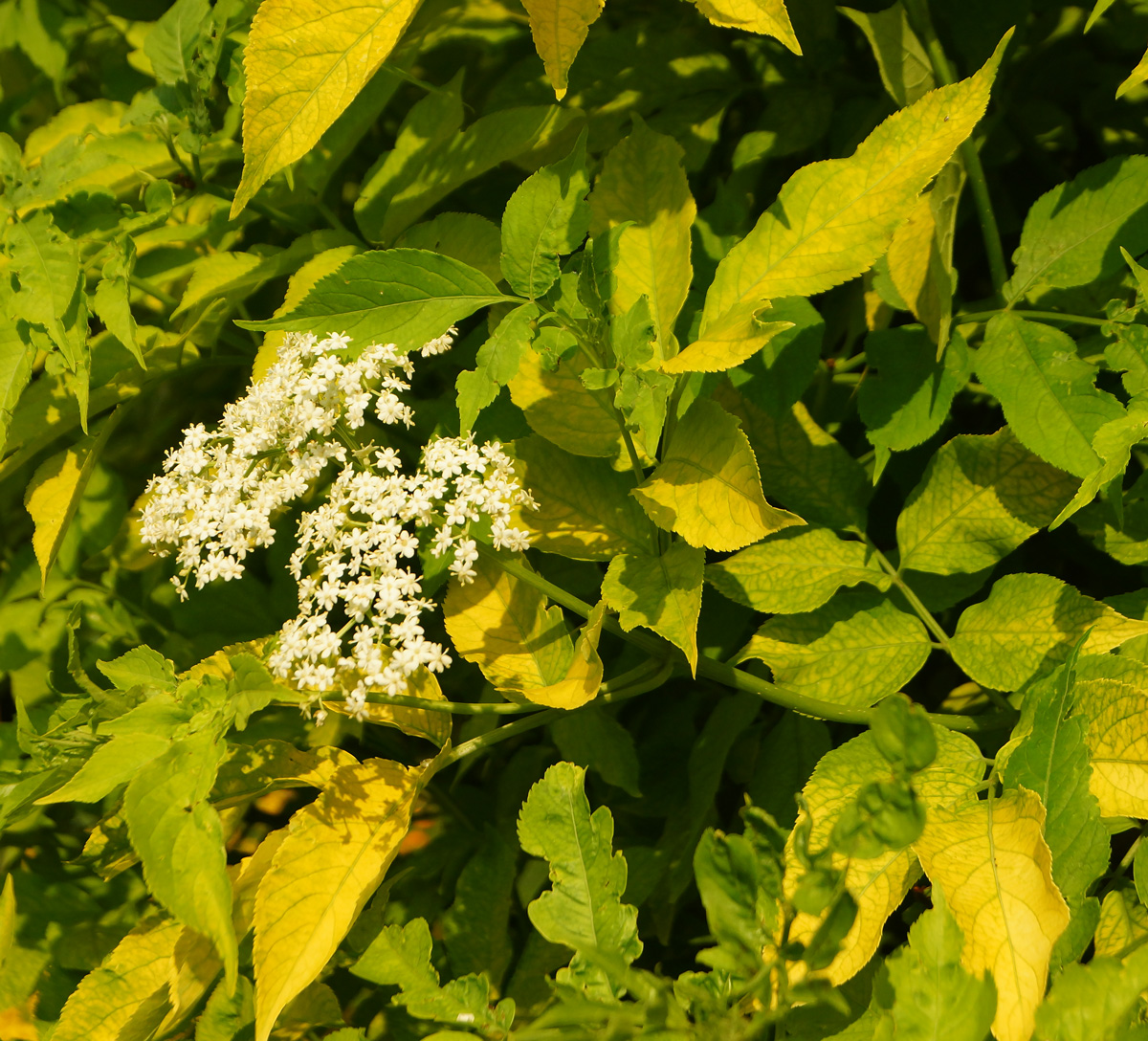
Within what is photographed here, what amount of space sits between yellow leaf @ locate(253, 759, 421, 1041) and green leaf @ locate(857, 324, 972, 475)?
0.84 m

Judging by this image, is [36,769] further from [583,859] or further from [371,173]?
[371,173]

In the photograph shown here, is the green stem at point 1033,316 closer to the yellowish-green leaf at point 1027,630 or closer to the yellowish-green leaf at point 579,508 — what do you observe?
the yellowish-green leaf at point 1027,630

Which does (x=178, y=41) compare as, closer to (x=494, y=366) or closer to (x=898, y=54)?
(x=494, y=366)

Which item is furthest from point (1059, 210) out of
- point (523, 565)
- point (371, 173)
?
point (371, 173)

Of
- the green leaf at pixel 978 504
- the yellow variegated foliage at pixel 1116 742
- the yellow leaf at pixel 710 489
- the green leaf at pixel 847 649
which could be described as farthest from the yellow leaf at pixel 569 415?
the yellow variegated foliage at pixel 1116 742

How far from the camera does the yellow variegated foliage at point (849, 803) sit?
1.19 meters

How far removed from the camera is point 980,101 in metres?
1.18

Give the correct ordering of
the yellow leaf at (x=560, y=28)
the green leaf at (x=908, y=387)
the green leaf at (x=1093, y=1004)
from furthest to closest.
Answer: the green leaf at (x=908, y=387)
the yellow leaf at (x=560, y=28)
the green leaf at (x=1093, y=1004)

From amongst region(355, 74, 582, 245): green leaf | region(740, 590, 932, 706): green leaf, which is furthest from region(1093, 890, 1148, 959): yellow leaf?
region(355, 74, 582, 245): green leaf

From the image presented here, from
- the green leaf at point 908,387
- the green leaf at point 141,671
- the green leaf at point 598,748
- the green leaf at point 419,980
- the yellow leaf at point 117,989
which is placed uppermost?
the green leaf at point 908,387

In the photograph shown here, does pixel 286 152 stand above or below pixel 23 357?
above

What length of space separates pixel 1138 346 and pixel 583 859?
96cm

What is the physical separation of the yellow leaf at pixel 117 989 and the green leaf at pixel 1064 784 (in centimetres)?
116

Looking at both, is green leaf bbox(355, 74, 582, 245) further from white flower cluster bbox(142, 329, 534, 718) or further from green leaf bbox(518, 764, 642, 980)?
green leaf bbox(518, 764, 642, 980)
